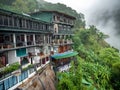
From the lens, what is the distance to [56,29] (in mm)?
42594

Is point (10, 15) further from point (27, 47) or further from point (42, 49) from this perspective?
point (42, 49)

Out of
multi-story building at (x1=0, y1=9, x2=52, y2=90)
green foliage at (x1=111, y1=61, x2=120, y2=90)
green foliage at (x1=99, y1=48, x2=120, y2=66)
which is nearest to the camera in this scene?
multi-story building at (x1=0, y1=9, x2=52, y2=90)

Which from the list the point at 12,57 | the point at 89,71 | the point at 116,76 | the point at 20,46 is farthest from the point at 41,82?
the point at 116,76

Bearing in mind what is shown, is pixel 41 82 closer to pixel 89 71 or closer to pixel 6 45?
pixel 6 45

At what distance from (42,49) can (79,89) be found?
1332cm

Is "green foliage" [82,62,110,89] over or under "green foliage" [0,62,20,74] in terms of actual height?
under

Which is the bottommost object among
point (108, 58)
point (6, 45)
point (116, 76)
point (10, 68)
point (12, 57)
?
point (116, 76)

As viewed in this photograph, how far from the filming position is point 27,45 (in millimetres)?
29531

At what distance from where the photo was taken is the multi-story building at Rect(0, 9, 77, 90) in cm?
2389

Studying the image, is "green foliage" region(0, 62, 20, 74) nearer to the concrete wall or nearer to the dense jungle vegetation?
the concrete wall

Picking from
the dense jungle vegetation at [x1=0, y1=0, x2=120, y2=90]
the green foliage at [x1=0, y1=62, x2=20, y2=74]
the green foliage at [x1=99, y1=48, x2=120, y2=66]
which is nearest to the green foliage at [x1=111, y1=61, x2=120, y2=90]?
the dense jungle vegetation at [x1=0, y1=0, x2=120, y2=90]

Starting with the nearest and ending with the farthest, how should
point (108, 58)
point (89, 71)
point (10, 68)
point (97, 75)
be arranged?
point (10, 68), point (89, 71), point (97, 75), point (108, 58)

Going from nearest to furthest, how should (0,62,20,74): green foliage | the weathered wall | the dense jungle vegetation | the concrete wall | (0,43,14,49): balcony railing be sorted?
1. (0,62,20,74): green foliage
2. (0,43,14,49): balcony railing
3. the concrete wall
4. the weathered wall
5. the dense jungle vegetation

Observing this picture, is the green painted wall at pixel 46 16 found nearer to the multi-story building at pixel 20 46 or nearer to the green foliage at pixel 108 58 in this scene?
the multi-story building at pixel 20 46
